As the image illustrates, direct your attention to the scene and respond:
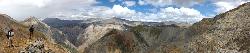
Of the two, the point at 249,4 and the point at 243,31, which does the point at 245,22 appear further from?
the point at 249,4

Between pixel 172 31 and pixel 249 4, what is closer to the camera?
pixel 249 4

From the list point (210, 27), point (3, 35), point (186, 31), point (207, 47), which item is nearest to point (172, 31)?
point (186, 31)

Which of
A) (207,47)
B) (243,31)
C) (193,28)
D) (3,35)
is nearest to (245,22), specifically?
(243,31)

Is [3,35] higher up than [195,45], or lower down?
higher up

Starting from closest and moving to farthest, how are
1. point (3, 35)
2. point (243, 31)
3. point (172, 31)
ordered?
point (3, 35)
point (243, 31)
point (172, 31)

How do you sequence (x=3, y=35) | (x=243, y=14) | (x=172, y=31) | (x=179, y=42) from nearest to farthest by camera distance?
(x=3, y=35)
(x=243, y=14)
(x=179, y=42)
(x=172, y=31)

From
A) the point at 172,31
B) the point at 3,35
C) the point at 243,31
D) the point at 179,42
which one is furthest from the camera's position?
the point at 172,31

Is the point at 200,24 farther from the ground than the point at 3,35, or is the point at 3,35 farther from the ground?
the point at 3,35

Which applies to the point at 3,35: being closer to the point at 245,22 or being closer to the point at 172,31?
the point at 245,22

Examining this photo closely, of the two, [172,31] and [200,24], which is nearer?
[200,24]
